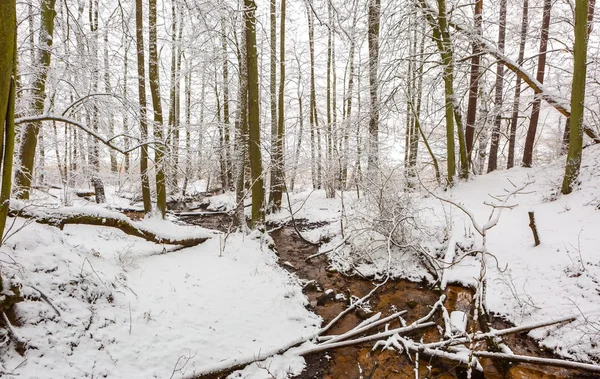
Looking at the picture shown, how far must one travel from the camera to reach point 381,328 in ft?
18.0

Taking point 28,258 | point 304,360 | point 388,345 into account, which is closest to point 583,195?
point 388,345

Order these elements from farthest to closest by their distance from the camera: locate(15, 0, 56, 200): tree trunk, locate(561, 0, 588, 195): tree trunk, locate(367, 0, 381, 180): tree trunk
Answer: locate(367, 0, 381, 180): tree trunk, locate(561, 0, 588, 195): tree trunk, locate(15, 0, 56, 200): tree trunk

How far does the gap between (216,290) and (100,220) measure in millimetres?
2578

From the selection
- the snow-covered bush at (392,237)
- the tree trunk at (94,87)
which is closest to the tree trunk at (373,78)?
the snow-covered bush at (392,237)

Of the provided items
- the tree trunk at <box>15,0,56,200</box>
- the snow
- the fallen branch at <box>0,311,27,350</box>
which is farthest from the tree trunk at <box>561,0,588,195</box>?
the tree trunk at <box>15,0,56,200</box>

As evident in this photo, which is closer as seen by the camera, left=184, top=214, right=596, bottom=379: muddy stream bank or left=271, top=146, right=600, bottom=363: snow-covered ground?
left=184, top=214, right=596, bottom=379: muddy stream bank

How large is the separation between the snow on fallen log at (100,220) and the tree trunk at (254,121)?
1.91 metres

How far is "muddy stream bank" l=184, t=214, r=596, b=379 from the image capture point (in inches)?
171

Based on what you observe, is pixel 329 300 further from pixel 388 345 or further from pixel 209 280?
pixel 209 280

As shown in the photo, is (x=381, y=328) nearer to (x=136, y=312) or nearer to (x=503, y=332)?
(x=503, y=332)

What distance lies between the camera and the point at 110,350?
3887 millimetres

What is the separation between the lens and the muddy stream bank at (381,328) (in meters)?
4.34

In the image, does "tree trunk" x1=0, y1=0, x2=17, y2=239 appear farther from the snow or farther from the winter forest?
the snow

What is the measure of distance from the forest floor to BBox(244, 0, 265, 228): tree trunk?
1411mm
